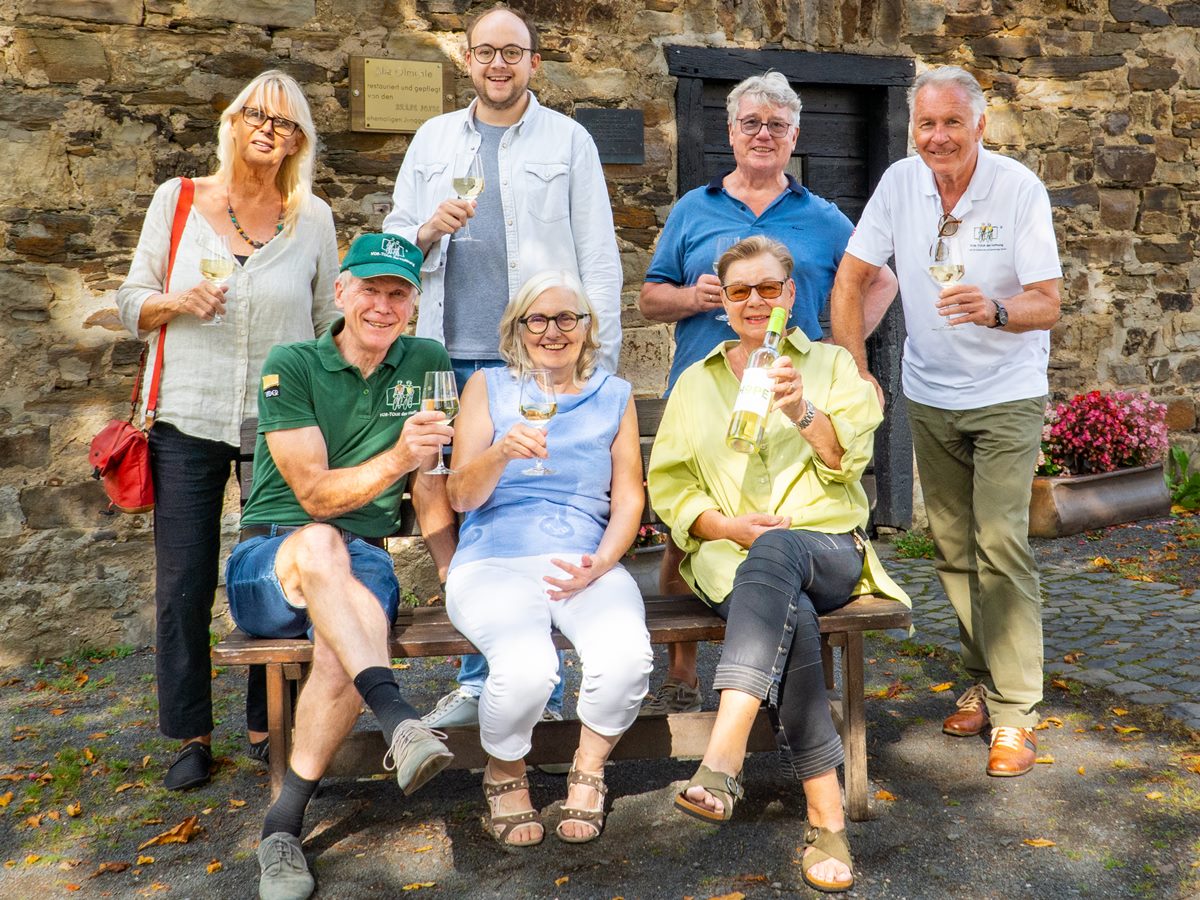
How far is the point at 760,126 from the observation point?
3693mm

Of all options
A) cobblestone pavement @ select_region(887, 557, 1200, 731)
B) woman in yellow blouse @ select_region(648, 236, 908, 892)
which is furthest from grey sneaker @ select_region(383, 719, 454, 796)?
cobblestone pavement @ select_region(887, 557, 1200, 731)

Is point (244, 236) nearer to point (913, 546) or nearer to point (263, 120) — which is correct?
point (263, 120)

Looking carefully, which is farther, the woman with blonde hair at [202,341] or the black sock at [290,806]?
the woman with blonde hair at [202,341]

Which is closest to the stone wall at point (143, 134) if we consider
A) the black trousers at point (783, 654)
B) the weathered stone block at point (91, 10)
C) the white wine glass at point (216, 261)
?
the weathered stone block at point (91, 10)

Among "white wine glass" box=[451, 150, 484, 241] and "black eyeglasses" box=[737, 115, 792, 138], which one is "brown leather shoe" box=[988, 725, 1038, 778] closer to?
"black eyeglasses" box=[737, 115, 792, 138]

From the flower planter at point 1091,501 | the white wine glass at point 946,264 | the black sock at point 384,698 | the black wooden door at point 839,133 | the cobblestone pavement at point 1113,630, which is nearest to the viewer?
the black sock at point 384,698

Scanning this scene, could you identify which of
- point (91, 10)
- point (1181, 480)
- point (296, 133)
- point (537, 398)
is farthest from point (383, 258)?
point (1181, 480)

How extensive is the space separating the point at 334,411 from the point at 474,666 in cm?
87

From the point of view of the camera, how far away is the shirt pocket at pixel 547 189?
12.0 ft

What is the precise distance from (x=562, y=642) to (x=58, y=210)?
326 centimetres

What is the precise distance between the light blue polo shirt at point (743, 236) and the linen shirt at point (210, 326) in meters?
1.24

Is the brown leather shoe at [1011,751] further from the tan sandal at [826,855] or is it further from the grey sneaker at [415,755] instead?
the grey sneaker at [415,755]

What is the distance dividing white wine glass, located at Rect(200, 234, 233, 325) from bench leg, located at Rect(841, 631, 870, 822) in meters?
2.03

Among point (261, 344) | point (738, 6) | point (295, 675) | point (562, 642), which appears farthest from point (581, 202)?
point (738, 6)
